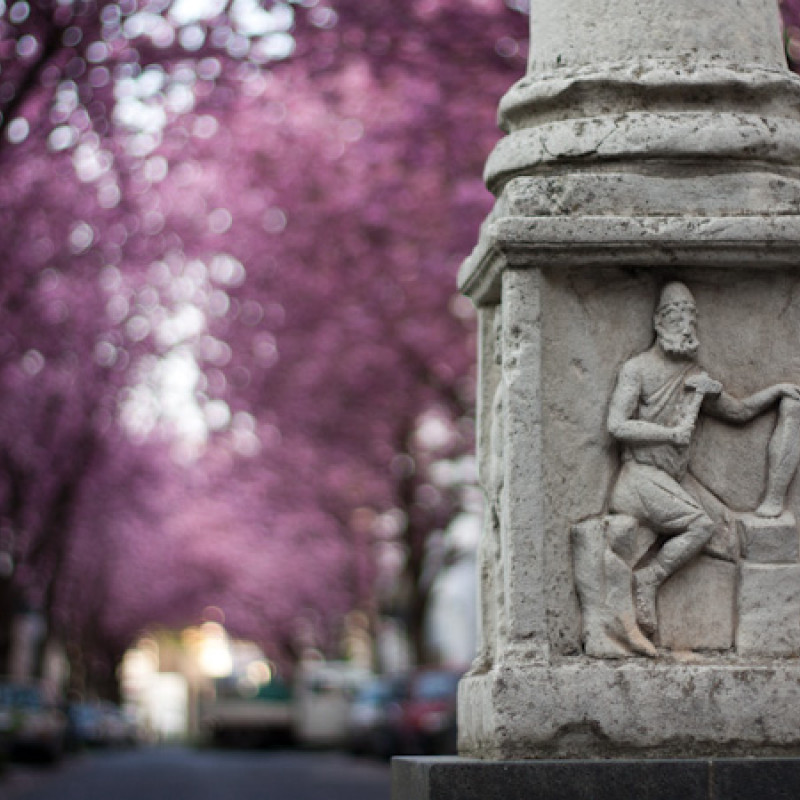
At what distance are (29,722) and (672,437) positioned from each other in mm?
27558

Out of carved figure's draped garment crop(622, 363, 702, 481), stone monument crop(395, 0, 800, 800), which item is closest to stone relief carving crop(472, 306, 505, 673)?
stone monument crop(395, 0, 800, 800)

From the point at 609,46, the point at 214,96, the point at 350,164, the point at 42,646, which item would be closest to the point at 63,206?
the point at 350,164

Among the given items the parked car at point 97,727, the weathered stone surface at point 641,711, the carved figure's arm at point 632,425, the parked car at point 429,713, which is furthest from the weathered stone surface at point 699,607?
the parked car at point 97,727

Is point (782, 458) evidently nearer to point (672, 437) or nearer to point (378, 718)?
point (672, 437)

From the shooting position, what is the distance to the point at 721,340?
6.77 m

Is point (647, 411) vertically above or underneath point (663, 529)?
above

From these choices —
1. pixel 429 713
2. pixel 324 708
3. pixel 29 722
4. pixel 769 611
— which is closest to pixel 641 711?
pixel 769 611

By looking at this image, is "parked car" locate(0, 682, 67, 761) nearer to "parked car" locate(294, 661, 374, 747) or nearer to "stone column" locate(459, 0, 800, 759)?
"parked car" locate(294, 661, 374, 747)

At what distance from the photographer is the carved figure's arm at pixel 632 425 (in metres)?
6.54

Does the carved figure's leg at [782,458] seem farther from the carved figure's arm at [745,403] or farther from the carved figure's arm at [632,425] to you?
the carved figure's arm at [632,425]

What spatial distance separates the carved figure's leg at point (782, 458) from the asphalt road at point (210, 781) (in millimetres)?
13909

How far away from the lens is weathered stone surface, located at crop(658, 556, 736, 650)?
6527 millimetres

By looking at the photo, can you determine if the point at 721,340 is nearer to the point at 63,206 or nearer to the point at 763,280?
the point at 763,280

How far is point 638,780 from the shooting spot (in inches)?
241
